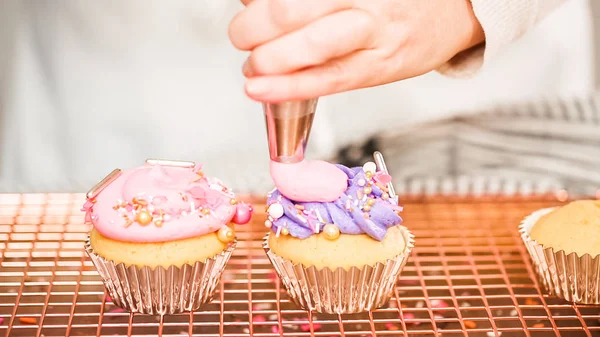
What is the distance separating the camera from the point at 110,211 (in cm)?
129

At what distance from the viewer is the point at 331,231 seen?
4.21 ft

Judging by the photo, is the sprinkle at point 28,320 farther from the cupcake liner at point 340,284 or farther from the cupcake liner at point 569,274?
the cupcake liner at point 569,274

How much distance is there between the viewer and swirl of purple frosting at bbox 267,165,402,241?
1.30m

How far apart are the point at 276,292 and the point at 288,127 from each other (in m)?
0.33

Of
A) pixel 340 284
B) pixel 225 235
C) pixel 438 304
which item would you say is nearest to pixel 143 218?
pixel 225 235

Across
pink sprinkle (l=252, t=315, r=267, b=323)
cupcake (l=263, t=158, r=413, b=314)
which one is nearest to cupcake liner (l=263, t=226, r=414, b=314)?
cupcake (l=263, t=158, r=413, b=314)

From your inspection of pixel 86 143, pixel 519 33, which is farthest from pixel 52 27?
pixel 519 33

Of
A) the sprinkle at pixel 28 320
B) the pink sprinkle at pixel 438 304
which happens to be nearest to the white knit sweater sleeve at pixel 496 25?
the pink sprinkle at pixel 438 304

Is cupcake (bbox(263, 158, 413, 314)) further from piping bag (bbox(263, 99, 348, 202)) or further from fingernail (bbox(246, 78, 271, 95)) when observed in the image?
fingernail (bbox(246, 78, 271, 95))

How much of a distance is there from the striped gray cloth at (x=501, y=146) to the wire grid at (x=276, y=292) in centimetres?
43

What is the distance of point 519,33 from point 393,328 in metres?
0.66

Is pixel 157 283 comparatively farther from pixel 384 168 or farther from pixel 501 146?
pixel 501 146

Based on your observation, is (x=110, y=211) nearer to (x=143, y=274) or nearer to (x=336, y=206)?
(x=143, y=274)

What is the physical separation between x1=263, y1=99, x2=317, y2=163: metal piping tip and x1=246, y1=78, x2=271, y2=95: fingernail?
0.05 metres
